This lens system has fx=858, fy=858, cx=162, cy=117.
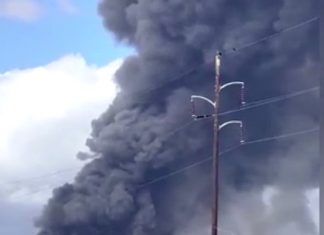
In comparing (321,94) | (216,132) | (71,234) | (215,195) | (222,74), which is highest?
(222,74)

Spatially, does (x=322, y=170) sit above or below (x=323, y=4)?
below

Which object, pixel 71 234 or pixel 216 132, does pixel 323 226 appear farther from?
pixel 71 234

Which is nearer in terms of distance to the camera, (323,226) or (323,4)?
(323,226)

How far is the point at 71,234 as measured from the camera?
248ft

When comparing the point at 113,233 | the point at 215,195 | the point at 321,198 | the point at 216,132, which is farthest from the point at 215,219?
the point at 113,233

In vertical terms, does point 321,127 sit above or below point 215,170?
below

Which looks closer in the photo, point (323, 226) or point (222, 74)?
point (323, 226)

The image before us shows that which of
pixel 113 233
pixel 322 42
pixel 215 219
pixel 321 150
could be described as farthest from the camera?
pixel 113 233

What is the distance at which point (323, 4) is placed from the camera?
26688 mm

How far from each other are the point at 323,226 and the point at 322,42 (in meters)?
5.61

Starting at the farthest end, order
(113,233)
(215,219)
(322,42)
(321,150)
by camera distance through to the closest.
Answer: (113,233) < (215,219) < (322,42) < (321,150)

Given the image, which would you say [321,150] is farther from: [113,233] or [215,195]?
[113,233]

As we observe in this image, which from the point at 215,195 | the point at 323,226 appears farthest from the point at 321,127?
the point at 215,195

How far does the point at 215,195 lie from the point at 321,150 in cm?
1636
